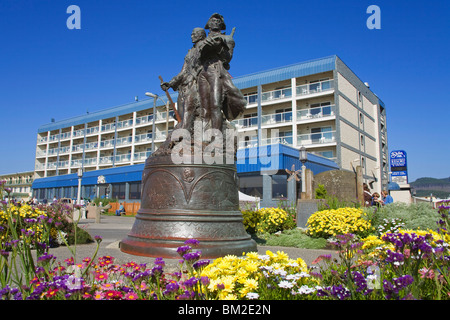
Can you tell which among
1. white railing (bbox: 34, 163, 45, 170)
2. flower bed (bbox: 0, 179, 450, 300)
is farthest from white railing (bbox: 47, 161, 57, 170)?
flower bed (bbox: 0, 179, 450, 300)

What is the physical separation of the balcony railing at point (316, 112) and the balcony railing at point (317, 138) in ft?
6.13

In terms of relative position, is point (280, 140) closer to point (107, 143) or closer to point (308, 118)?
point (308, 118)

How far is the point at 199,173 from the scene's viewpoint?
5082 millimetres

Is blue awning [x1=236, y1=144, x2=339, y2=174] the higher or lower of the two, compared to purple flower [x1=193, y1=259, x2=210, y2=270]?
higher

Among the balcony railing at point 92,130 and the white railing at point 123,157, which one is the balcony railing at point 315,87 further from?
the balcony railing at point 92,130

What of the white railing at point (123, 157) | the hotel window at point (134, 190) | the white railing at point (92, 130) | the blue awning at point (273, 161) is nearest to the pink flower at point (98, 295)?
the blue awning at point (273, 161)

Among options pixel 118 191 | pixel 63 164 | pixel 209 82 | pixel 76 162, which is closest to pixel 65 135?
pixel 63 164

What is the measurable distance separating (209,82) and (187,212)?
2.33 meters

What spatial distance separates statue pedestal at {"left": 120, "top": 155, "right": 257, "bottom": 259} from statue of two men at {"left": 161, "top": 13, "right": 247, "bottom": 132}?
1.00 meters

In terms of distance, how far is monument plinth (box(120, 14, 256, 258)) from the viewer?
187 inches

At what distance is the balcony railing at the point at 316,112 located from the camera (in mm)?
35844

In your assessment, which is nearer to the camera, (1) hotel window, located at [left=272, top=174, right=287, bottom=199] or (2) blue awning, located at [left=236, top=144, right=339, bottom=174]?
(2) blue awning, located at [left=236, top=144, right=339, bottom=174]

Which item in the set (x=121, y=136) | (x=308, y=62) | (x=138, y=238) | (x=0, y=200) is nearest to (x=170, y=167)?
(x=138, y=238)

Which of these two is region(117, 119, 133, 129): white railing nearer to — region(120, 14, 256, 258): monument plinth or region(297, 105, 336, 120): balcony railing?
region(297, 105, 336, 120): balcony railing
